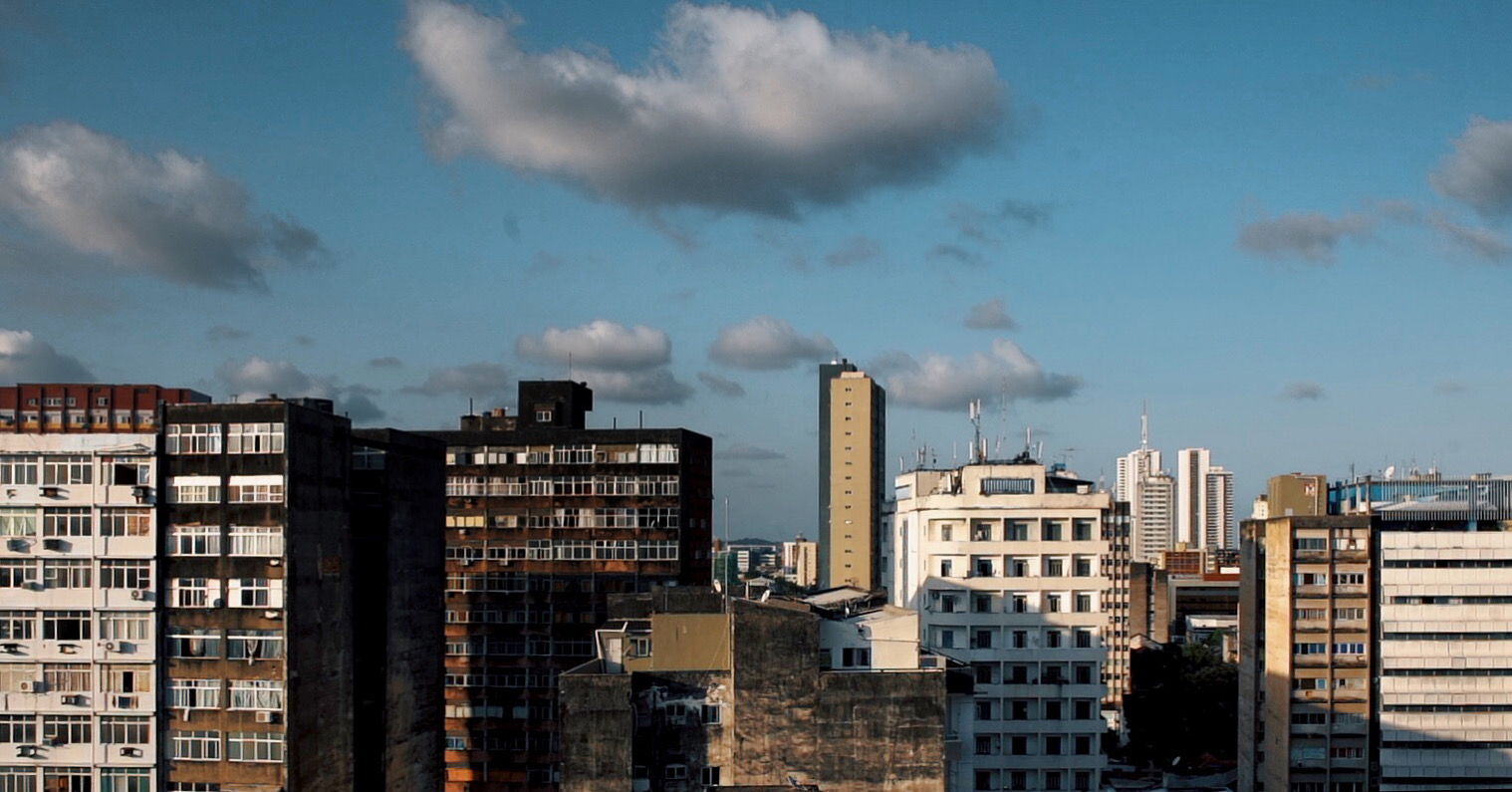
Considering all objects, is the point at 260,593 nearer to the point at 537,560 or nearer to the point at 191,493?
the point at 191,493

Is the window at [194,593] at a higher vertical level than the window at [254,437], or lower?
lower

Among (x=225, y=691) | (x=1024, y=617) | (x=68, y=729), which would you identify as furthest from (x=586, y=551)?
(x=68, y=729)

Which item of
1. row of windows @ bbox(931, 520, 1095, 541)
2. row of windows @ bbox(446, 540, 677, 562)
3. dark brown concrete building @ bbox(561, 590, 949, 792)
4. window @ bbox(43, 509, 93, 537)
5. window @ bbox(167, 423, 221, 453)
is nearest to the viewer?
dark brown concrete building @ bbox(561, 590, 949, 792)

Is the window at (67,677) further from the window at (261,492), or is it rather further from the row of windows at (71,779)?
the window at (261,492)

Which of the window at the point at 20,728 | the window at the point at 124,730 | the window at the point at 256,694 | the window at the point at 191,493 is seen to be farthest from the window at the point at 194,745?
the window at the point at 191,493

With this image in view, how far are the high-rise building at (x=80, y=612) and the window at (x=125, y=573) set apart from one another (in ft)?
0.13

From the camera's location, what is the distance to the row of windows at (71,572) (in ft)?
178

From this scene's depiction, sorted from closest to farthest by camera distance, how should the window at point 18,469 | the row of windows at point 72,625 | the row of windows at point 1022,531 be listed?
the row of windows at point 72,625, the window at point 18,469, the row of windows at point 1022,531

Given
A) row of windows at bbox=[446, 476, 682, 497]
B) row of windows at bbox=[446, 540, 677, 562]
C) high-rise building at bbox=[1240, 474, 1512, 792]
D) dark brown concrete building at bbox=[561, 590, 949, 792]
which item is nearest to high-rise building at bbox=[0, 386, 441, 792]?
dark brown concrete building at bbox=[561, 590, 949, 792]

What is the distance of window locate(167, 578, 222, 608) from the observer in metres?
54.1

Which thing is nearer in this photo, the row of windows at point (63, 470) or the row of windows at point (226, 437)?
the row of windows at point (226, 437)

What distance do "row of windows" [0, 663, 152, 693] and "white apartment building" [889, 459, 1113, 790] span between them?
39407 millimetres

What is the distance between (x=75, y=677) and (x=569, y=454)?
4172 cm

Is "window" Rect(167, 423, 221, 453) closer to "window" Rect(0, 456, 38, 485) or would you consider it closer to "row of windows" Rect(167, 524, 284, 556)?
"row of windows" Rect(167, 524, 284, 556)
